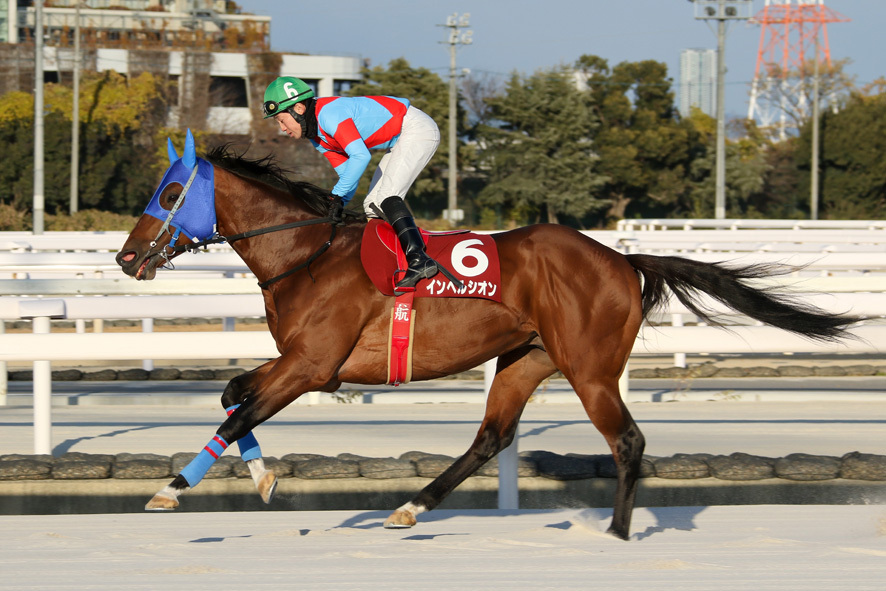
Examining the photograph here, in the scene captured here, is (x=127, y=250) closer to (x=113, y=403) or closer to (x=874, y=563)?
(x=874, y=563)

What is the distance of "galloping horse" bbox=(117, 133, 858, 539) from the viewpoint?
3.86 metres

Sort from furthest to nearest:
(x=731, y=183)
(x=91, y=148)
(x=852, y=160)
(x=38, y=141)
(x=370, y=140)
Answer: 1. (x=731, y=183)
2. (x=852, y=160)
3. (x=91, y=148)
4. (x=38, y=141)
5. (x=370, y=140)

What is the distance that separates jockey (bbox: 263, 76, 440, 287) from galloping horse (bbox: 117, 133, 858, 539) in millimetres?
149

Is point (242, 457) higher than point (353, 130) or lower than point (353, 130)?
lower

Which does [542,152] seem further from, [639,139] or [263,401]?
[263,401]

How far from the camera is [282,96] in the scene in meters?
4.02

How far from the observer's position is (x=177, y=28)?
51.8 m

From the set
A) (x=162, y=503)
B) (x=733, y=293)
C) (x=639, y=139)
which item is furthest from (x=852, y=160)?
(x=162, y=503)

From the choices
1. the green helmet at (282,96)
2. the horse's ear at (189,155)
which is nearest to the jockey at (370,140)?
the green helmet at (282,96)

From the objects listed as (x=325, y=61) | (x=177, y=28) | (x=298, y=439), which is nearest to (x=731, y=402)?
(x=298, y=439)

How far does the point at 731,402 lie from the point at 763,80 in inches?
1950

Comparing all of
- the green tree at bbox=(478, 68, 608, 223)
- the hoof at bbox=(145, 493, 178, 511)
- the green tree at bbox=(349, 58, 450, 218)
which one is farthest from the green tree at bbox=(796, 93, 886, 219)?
the hoof at bbox=(145, 493, 178, 511)

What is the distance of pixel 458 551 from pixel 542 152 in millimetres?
38819

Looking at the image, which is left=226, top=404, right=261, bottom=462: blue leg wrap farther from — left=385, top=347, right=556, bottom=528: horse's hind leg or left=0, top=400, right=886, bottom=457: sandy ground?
left=0, top=400, right=886, bottom=457: sandy ground
